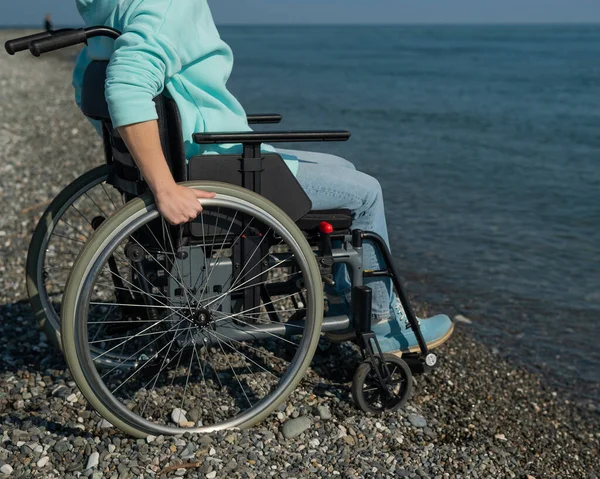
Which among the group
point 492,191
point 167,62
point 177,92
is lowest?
point 492,191

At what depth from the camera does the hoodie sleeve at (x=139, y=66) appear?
267 cm

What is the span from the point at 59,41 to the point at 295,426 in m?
1.75

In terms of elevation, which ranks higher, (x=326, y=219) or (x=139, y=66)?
(x=139, y=66)

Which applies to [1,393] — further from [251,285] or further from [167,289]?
[251,285]

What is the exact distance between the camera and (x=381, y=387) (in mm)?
3578

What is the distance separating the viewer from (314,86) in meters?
23.3

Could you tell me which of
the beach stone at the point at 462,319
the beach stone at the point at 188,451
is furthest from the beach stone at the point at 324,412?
the beach stone at the point at 462,319

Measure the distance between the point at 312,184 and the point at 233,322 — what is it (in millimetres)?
637

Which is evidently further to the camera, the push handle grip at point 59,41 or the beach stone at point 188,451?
the beach stone at point 188,451

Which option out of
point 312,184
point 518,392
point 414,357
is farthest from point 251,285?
point 518,392

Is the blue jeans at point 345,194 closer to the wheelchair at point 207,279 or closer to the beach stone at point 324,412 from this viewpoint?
the wheelchair at point 207,279

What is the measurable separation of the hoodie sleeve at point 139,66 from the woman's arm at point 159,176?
0.04m

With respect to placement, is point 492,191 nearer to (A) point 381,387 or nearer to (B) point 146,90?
(A) point 381,387

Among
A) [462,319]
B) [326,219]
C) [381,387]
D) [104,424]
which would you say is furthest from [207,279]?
[462,319]
